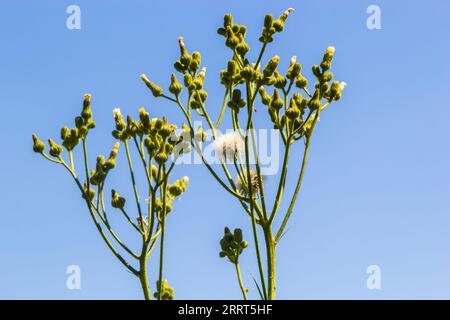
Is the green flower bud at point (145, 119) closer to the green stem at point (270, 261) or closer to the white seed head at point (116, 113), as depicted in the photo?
the white seed head at point (116, 113)

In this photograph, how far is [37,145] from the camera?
387cm

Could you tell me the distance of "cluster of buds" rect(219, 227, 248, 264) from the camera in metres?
3.51

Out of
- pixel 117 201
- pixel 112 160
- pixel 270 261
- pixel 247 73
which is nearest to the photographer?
pixel 270 261

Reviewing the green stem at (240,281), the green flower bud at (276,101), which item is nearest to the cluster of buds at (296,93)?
the green flower bud at (276,101)

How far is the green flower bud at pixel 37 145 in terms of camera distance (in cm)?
386

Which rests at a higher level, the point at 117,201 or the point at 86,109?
the point at 86,109

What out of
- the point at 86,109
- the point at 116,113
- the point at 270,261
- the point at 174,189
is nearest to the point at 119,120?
the point at 116,113

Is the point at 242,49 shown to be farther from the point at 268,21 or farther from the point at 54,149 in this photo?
the point at 54,149

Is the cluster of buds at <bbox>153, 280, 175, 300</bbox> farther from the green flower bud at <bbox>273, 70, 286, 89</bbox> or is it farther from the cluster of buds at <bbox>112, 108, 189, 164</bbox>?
the green flower bud at <bbox>273, 70, 286, 89</bbox>

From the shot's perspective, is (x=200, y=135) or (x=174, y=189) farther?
(x=174, y=189)

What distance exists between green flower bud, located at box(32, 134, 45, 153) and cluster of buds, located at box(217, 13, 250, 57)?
43.3 inches

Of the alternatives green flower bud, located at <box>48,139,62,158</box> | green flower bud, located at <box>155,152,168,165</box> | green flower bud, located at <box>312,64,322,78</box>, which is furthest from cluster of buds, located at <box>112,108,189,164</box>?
green flower bud, located at <box>312,64,322,78</box>

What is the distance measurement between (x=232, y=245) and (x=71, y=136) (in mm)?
1043
